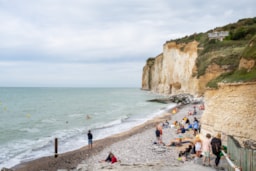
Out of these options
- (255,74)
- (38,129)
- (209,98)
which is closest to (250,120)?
(255,74)

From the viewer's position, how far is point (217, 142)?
410 inches

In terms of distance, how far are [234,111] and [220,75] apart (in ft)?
13.5

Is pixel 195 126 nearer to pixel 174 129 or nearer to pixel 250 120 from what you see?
pixel 174 129

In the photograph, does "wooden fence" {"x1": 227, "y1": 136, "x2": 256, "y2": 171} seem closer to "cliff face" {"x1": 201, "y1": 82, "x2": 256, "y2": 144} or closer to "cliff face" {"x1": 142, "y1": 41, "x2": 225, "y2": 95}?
"cliff face" {"x1": 201, "y1": 82, "x2": 256, "y2": 144}

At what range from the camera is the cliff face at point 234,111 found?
12.2 metres

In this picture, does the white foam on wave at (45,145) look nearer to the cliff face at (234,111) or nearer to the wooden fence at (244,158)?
the cliff face at (234,111)

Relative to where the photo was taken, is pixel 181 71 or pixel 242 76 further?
pixel 181 71

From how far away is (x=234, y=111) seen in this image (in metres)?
13.1

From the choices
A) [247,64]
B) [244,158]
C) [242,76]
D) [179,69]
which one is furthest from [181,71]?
[244,158]

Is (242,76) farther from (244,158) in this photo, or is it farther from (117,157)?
(117,157)

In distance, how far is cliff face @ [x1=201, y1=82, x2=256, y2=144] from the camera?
12.2 metres

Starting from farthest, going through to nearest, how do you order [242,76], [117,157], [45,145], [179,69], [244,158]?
[179,69]
[45,145]
[117,157]
[242,76]
[244,158]

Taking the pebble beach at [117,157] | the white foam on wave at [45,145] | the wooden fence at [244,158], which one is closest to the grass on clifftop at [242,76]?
the wooden fence at [244,158]

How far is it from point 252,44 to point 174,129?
41.2 ft
